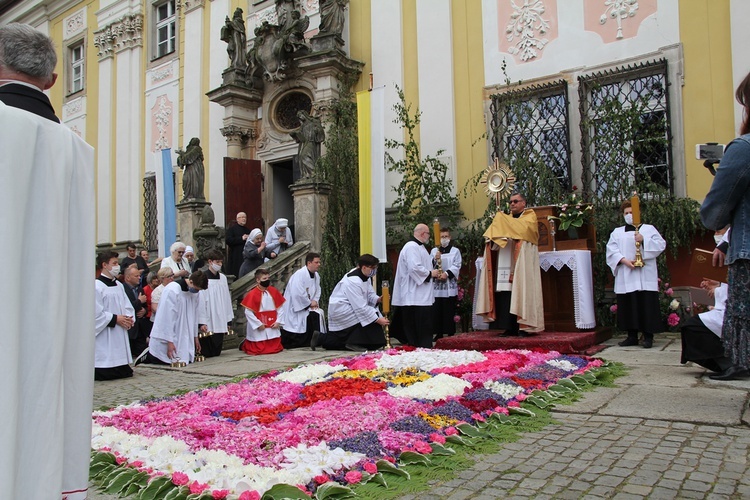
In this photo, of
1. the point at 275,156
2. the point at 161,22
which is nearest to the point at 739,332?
the point at 275,156

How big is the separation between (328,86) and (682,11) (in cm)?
693

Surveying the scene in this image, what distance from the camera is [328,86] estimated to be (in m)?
14.0

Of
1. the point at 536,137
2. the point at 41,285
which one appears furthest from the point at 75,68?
the point at 41,285

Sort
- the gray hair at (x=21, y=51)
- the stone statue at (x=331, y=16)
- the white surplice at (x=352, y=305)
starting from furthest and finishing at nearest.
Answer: the stone statue at (x=331, y=16) < the white surplice at (x=352, y=305) < the gray hair at (x=21, y=51)

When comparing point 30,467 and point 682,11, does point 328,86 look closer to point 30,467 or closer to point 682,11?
point 682,11

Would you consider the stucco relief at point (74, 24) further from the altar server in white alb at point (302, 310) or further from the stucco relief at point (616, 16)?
the stucco relief at point (616, 16)

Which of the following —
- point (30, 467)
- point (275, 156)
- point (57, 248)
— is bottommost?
point (30, 467)

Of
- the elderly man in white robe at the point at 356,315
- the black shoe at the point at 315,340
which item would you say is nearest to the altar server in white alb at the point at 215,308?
the black shoe at the point at 315,340

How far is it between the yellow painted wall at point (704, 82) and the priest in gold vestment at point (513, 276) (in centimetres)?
359

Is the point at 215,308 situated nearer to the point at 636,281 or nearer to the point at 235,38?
the point at 636,281

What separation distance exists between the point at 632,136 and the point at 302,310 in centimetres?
601

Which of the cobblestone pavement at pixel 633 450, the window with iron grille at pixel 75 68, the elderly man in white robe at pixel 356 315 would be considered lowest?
the cobblestone pavement at pixel 633 450

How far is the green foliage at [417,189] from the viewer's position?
40.4 feet

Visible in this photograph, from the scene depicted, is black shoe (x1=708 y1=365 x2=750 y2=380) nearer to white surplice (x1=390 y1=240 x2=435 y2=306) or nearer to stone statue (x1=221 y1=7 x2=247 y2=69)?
white surplice (x1=390 y1=240 x2=435 y2=306)
